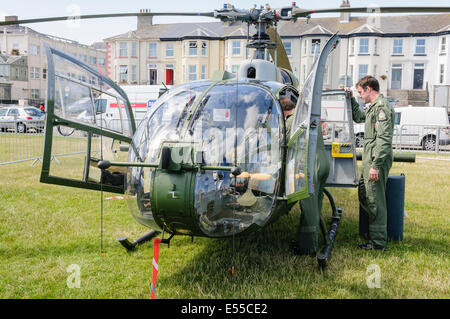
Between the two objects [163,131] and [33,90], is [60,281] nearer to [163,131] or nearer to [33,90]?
[163,131]

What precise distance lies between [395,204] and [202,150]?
310 cm

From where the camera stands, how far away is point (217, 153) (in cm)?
365

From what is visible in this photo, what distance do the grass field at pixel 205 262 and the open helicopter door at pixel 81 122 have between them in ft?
3.08

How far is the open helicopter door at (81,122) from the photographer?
12.7 ft

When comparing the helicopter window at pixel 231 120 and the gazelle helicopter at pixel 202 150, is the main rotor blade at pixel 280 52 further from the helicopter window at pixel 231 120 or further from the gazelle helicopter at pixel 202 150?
the helicopter window at pixel 231 120

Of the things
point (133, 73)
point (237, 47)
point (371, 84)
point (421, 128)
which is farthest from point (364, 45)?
point (371, 84)

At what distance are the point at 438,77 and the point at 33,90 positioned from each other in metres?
47.6

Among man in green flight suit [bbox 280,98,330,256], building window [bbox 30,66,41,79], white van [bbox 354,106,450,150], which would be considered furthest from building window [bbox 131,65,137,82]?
man in green flight suit [bbox 280,98,330,256]

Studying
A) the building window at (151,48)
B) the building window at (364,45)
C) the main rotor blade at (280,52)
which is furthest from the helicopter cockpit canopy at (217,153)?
the building window at (151,48)

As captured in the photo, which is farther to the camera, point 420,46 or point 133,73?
point 133,73

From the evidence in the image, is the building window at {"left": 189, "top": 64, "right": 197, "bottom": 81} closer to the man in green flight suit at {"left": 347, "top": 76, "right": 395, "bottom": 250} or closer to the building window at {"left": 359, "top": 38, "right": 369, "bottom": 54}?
the building window at {"left": 359, "top": 38, "right": 369, "bottom": 54}

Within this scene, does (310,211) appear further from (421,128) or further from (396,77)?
(396,77)

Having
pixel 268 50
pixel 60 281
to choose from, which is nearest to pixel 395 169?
pixel 268 50

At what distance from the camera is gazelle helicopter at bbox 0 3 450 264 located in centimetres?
339
